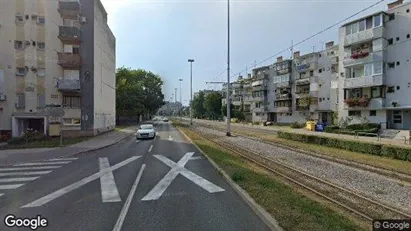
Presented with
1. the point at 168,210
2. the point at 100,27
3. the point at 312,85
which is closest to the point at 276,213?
the point at 168,210

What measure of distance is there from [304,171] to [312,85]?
4748 cm

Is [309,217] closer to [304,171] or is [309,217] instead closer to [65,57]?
[304,171]

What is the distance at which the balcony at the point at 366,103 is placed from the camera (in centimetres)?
3434

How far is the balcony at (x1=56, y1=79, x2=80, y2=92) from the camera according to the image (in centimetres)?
2928

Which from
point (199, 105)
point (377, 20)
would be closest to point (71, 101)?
point (377, 20)

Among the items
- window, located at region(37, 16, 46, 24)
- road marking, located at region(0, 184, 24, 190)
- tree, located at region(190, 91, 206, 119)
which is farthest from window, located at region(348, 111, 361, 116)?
tree, located at region(190, 91, 206, 119)

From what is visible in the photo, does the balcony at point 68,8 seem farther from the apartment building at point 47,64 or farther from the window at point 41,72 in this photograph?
the window at point 41,72

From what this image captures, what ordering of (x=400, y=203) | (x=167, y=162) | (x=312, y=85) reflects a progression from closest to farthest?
(x=400, y=203) < (x=167, y=162) < (x=312, y=85)

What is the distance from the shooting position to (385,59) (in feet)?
112

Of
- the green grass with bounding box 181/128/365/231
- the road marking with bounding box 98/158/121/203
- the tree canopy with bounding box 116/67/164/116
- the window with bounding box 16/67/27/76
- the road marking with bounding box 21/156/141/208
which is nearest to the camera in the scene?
the green grass with bounding box 181/128/365/231

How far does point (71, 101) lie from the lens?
101 ft

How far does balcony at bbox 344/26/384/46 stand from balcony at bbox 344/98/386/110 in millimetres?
7523

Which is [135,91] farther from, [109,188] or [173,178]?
[109,188]

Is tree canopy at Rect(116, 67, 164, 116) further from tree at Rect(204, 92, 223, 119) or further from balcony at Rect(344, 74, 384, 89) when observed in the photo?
balcony at Rect(344, 74, 384, 89)
